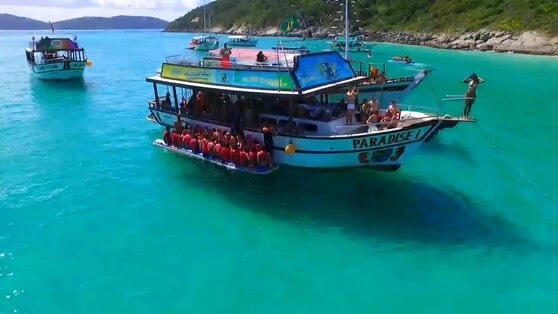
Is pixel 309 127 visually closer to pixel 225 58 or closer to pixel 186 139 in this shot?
pixel 225 58

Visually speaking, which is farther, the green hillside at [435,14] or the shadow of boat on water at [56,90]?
the green hillside at [435,14]

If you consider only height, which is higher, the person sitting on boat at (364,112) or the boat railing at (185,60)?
the boat railing at (185,60)

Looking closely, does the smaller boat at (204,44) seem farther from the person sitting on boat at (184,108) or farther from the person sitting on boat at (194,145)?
the person sitting on boat at (194,145)

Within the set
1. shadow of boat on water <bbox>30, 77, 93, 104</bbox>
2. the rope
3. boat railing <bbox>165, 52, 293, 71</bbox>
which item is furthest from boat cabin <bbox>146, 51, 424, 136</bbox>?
shadow of boat on water <bbox>30, 77, 93, 104</bbox>

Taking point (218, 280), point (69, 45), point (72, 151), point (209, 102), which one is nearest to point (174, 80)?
point (209, 102)

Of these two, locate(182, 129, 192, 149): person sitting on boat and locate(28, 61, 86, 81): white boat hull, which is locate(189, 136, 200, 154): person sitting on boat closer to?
locate(182, 129, 192, 149): person sitting on boat

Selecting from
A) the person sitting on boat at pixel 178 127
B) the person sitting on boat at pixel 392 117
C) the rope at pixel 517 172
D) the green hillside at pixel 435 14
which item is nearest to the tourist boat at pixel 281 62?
the person sitting on boat at pixel 392 117
